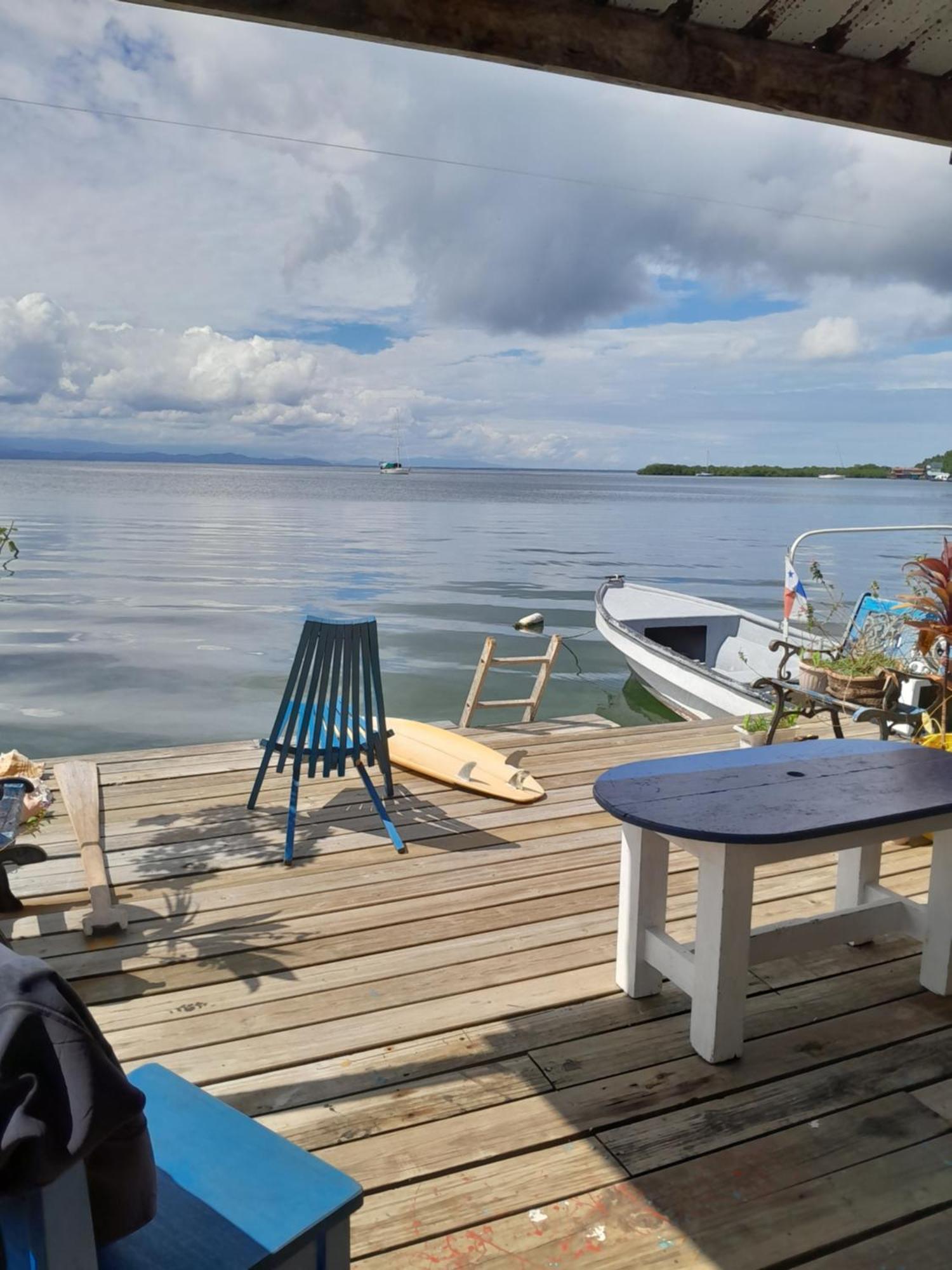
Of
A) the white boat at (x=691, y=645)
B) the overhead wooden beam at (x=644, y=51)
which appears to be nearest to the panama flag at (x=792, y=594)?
the white boat at (x=691, y=645)

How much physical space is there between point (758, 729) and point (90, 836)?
124 inches

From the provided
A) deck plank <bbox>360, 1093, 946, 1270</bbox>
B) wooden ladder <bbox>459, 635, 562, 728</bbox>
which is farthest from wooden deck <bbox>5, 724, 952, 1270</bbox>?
wooden ladder <bbox>459, 635, 562, 728</bbox>

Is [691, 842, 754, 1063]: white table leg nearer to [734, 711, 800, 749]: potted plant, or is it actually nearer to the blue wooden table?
the blue wooden table

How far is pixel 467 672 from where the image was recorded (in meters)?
13.0

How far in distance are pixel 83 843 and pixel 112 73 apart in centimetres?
1153

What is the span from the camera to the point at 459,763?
438 cm

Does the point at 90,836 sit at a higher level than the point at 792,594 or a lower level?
lower

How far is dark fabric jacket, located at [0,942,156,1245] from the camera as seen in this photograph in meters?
0.72

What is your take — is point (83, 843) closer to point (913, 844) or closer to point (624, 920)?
point (624, 920)

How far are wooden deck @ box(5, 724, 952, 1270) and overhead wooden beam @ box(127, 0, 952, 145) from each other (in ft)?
7.38

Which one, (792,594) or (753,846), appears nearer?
(753,846)

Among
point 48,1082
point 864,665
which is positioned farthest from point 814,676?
point 48,1082

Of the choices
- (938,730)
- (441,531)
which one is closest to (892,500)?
(441,531)

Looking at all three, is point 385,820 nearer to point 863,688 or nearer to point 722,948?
point 722,948
